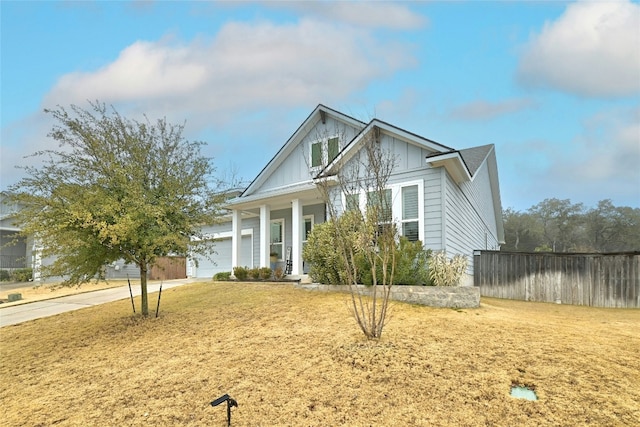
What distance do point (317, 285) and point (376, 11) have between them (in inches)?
298

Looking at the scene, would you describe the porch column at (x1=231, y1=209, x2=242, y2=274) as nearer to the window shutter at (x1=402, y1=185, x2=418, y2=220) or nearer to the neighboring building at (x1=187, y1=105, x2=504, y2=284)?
the neighboring building at (x1=187, y1=105, x2=504, y2=284)

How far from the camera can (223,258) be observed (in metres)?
19.9

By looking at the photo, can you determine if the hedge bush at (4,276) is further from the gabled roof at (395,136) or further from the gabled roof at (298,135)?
the gabled roof at (395,136)

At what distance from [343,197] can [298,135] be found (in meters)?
3.98

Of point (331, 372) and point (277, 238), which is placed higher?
point (277, 238)

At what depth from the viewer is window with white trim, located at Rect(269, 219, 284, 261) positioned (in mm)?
16828

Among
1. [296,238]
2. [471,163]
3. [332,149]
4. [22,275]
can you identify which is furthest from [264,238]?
[22,275]

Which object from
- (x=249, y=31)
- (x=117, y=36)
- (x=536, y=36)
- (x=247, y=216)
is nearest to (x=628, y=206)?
(x=536, y=36)

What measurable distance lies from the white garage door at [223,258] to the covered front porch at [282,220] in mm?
Result: 1016

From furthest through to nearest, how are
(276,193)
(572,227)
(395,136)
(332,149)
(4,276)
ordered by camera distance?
1. (572,227)
2. (4,276)
3. (276,193)
4. (395,136)
5. (332,149)

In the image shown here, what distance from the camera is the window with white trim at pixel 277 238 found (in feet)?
55.2

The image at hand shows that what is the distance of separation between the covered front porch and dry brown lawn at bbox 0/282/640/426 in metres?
6.11

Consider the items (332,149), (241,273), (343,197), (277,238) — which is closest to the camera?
(332,149)

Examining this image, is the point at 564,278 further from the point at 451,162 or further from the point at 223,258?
the point at 223,258
